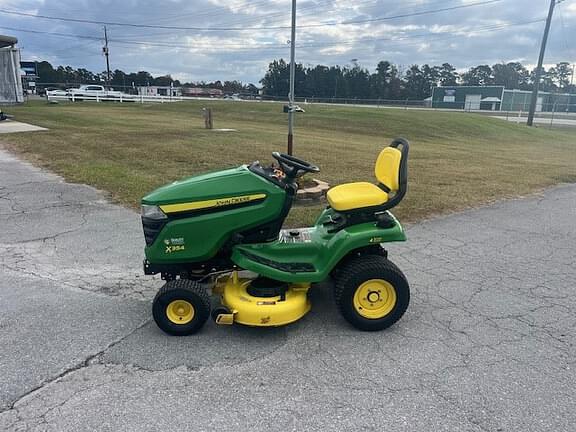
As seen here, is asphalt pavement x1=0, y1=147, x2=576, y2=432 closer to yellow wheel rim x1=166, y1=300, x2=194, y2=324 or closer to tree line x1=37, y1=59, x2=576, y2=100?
yellow wheel rim x1=166, y1=300, x2=194, y2=324

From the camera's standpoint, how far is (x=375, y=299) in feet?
10.7

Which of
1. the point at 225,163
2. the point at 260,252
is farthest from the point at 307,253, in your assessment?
the point at 225,163

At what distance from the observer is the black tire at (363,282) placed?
3164mm

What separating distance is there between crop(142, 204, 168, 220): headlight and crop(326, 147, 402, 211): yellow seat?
1217 mm

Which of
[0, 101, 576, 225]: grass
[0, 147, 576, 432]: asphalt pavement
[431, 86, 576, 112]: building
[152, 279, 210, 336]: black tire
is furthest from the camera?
[431, 86, 576, 112]: building

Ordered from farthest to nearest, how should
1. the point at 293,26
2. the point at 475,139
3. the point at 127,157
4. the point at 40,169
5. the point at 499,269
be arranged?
the point at 475,139 < the point at 127,157 < the point at 40,169 < the point at 293,26 < the point at 499,269

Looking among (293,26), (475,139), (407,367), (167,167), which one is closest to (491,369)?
(407,367)

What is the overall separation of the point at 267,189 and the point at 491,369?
5.98ft

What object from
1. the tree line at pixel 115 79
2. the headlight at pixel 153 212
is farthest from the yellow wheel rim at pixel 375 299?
the tree line at pixel 115 79

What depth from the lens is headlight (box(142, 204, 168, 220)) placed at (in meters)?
3.05

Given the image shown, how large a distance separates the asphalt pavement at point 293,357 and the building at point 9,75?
90.2 ft

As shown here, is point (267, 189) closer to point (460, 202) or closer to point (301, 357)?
point (301, 357)

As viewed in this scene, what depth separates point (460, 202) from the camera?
7273mm

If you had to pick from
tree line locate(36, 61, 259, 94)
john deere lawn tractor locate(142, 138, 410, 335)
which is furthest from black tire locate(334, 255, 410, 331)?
tree line locate(36, 61, 259, 94)
